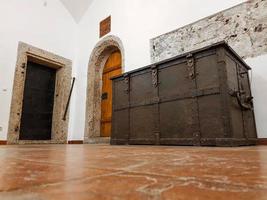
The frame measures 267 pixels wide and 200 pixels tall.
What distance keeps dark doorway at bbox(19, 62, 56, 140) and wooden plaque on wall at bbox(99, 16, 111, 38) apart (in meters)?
1.61

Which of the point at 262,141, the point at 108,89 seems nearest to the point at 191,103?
the point at 262,141

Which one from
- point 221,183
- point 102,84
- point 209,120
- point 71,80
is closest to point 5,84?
point 71,80

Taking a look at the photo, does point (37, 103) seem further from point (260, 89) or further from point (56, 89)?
point (260, 89)

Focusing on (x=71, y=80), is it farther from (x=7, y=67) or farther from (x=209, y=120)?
(x=209, y=120)

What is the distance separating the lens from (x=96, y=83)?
15.5 ft

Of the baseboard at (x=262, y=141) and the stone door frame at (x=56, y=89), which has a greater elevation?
the stone door frame at (x=56, y=89)

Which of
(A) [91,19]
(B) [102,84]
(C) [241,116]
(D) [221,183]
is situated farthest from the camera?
(A) [91,19]

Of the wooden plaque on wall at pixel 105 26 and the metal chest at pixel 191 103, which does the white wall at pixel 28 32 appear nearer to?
the wooden plaque on wall at pixel 105 26

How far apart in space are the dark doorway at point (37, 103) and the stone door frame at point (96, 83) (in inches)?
37.9

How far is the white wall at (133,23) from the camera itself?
3154mm

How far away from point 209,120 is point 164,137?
1.70ft

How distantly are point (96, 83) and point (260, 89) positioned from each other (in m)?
3.34

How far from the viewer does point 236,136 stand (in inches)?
68.0

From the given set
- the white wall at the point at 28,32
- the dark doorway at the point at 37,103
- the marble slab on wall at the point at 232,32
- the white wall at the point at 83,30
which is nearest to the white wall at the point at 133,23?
the white wall at the point at 83,30
